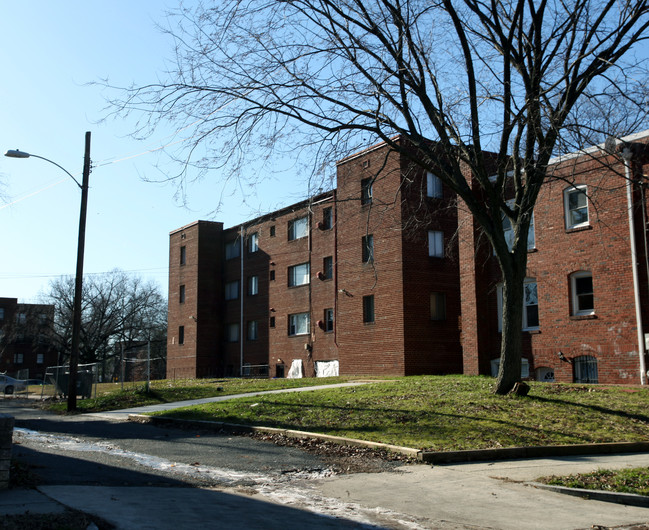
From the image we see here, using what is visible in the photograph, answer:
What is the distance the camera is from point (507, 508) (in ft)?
24.6

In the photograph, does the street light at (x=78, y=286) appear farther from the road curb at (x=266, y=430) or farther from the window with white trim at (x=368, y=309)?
the window with white trim at (x=368, y=309)

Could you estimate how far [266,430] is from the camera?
13.6m

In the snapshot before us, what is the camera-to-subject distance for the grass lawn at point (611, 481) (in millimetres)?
8270

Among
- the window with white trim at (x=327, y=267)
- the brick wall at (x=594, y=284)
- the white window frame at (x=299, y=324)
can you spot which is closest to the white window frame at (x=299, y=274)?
the window with white trim at (x=327, y=267)

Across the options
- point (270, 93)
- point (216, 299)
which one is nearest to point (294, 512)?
point (270, 93)

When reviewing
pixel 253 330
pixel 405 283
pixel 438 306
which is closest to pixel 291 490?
pixel 405 283

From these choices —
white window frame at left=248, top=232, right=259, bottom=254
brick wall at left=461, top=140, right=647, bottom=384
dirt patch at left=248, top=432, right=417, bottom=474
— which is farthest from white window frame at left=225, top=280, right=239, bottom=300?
dirt patch at left=248, top=432, right=417, bottom=474

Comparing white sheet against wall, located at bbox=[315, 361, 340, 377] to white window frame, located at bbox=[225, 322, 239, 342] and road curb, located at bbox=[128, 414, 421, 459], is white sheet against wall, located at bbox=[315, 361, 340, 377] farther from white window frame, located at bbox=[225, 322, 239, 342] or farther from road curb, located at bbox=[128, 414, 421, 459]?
road curb, located at bbox=[128, 414, 421, 459]

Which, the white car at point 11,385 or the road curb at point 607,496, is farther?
the white car at point 11,385

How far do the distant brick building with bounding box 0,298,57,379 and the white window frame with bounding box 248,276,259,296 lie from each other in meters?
35.6

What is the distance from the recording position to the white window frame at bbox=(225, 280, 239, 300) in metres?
44.2

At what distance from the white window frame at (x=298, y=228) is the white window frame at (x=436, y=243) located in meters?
9.07

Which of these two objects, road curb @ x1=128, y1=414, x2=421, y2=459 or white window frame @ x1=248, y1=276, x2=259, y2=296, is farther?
white window frame @ x1=248, y1=276, x2=259, y2=296

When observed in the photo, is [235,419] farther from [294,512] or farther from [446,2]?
[446,2]
